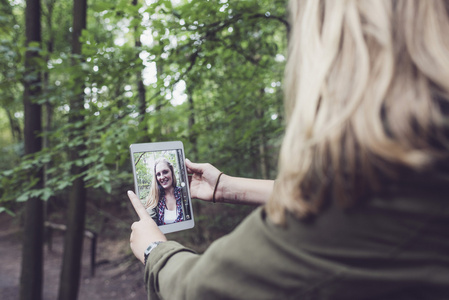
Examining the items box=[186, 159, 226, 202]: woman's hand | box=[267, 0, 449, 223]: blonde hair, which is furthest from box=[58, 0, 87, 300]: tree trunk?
box=[267, 0, 449, 223]: blonde hair

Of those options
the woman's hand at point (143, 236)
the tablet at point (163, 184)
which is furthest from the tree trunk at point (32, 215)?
the woman's hand at point (143, 236)

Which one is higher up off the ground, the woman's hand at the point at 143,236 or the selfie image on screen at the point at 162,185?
the selfie image on screen at the point at 162,185

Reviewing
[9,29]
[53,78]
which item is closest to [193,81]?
[9,29]

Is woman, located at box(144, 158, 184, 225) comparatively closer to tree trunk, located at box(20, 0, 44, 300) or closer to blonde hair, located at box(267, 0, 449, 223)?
blonde hair, located at box(267, 0, 449, 223)

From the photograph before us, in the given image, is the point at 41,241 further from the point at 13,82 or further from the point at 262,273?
the point at 262,273

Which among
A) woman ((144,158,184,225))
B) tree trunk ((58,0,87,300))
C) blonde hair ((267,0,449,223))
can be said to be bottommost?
tree trunk ((58,0,87,300))

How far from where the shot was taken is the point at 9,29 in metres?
3.95

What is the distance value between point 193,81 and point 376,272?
11.3 feet

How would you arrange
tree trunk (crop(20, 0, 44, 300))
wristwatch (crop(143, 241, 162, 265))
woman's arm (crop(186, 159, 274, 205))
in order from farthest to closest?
tree trunk (crop(20, 0, 44, 300))
woman's arm (crop(186, 159, 274, 205))
wristwatch (crop(143, 241, 162, 265))

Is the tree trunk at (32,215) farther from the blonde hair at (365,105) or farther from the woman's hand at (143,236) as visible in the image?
the blonde hair at (365,105)

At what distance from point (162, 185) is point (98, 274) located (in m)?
8.06

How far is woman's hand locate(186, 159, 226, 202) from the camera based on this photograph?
1.95m

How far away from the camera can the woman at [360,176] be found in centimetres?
63

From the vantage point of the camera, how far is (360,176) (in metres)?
0.64
